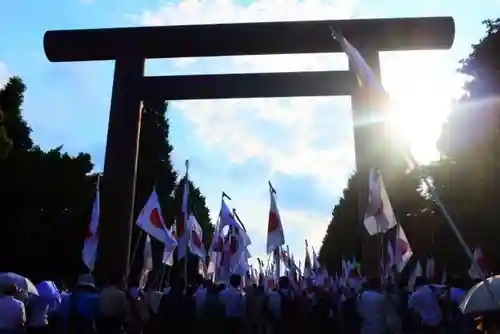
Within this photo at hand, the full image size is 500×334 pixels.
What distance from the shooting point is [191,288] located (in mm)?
11344

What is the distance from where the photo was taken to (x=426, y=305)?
9.49 metres

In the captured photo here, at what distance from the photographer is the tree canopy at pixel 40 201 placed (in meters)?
27.7

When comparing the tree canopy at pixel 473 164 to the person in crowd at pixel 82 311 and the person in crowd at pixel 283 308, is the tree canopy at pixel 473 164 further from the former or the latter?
the person in crowd at pixel 82 311

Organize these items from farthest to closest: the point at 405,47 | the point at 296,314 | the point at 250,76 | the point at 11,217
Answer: the point at 11,217 → the point at 250,76 → the point at 405,47 → the point at 296,314

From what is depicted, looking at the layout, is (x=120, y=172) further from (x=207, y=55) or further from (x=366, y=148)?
(x=366, y=148)

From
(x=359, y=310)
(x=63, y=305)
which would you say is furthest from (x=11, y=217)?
(x=359, y=310)

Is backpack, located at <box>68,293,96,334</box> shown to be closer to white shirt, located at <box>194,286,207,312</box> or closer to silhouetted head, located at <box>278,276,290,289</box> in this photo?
white shirt, located at <box>194,286,207,312</box>

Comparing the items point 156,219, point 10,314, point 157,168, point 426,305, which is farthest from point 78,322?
point 157,168

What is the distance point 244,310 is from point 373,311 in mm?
2215

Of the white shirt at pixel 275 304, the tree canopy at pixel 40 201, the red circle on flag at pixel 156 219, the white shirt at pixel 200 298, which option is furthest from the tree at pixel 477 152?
the white shirt at pixel 200 298

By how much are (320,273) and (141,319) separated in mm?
10632

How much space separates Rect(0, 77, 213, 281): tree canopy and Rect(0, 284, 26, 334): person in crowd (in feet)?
64.7

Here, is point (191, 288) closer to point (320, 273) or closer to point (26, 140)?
point (320, 273)

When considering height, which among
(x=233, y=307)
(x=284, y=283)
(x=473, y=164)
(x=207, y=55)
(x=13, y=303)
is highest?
(x=473, y=164)
